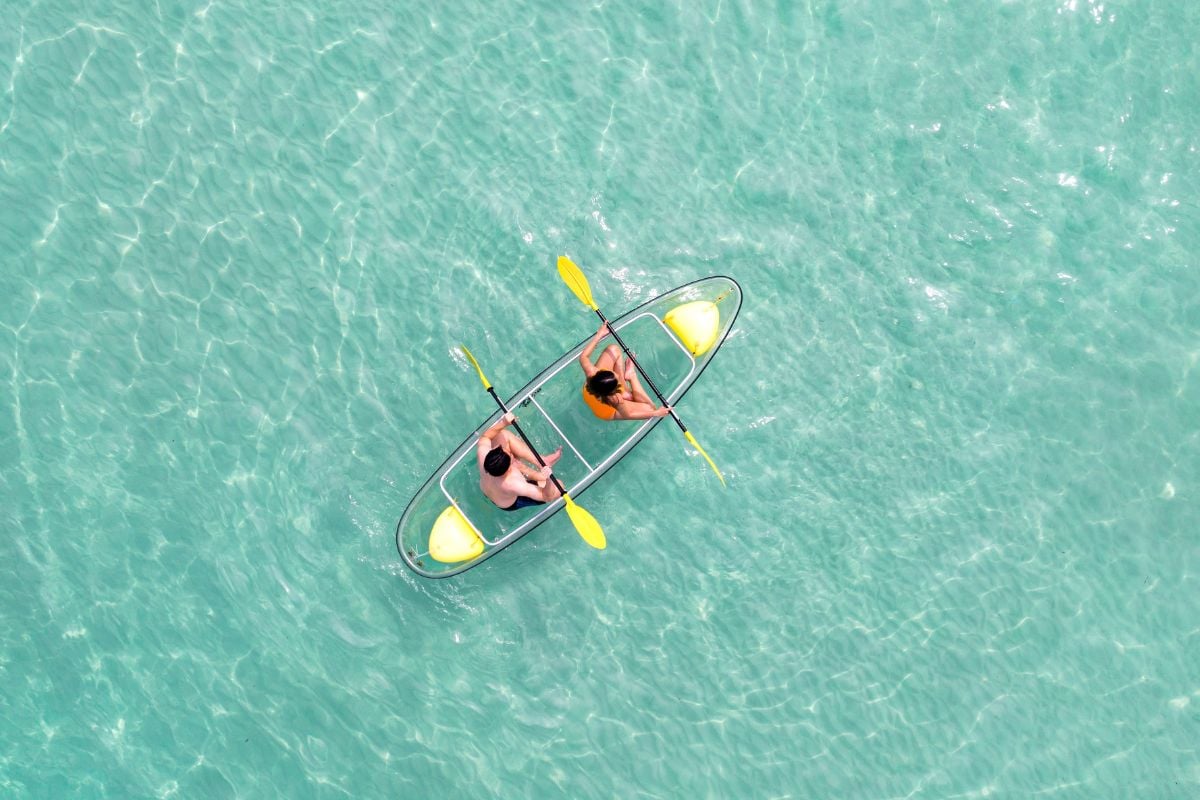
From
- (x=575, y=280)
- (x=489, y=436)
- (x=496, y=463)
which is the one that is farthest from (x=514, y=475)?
(x=575, y=280)

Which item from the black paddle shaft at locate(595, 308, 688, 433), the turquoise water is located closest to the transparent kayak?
the black paddle shaft at locate(595, 308, 688, 433)

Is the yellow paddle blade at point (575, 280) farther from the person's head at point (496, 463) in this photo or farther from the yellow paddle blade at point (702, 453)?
the person's head at point (496, 463)

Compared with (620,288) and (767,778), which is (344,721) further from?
(620,288)

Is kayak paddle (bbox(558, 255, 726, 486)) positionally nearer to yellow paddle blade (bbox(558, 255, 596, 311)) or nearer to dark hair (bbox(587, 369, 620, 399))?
yellow paddle blade (bbox(558, 255, 596, 311))

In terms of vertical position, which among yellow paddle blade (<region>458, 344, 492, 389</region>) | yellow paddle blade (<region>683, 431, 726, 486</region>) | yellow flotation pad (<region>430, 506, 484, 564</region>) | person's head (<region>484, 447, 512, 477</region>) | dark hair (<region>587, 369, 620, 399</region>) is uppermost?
yellow paddle blade (<region>458, 344, 492, 389</region>)

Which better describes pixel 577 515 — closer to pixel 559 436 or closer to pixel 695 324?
pixel 559 436
